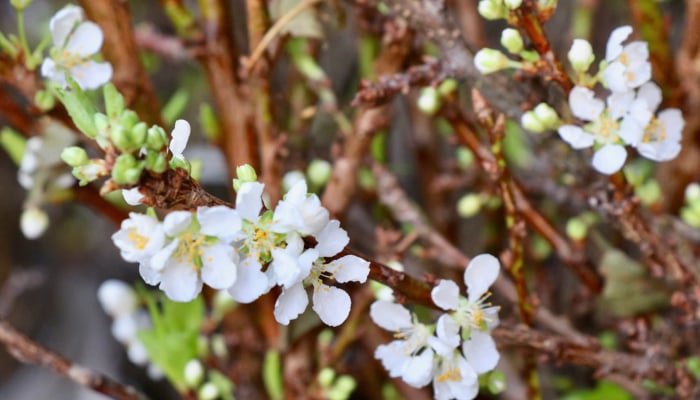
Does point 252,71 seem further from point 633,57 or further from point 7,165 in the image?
point 7,165

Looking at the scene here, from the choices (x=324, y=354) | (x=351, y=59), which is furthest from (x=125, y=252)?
(x=351, y=59)

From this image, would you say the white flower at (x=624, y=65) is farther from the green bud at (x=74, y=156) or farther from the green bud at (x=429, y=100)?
the green bud at (x=74, y=156)

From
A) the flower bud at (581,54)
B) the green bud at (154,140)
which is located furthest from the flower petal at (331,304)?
the flower bud at (581,54)

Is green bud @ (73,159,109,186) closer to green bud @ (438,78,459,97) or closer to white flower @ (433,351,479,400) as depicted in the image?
white flower @ (433,351,479,400)

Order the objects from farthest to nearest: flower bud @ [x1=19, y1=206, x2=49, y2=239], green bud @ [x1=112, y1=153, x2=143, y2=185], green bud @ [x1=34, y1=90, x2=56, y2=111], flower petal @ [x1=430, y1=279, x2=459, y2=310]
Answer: flower bud @ [x1=19, y1=206, x2=49, y2=239], green bud @ [x1=34, y1=90, x2=56, y2=111], flower petal @ [x1=430, y1=279, x2=459, y2=310], green bud @ [x1=112, y1=153, x2=143, y2=185]

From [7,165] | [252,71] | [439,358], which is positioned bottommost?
[7,165]

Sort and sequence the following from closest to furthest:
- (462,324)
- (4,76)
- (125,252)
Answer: (125,252) → (462,324) → (4,76)

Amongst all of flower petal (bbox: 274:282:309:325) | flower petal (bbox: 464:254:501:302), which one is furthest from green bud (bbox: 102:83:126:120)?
flower petal (bbox: 464:254:501:302)
